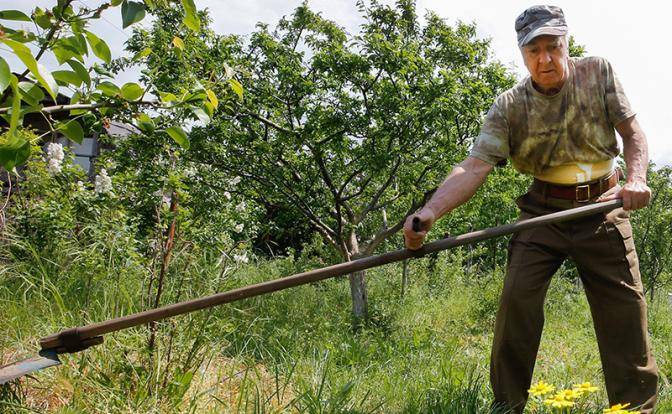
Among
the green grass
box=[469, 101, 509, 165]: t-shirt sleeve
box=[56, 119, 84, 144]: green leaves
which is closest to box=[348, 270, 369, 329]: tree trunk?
the green grass

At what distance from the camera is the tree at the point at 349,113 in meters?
4.99

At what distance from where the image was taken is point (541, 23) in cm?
285

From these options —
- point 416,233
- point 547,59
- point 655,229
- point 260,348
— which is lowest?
point 260,348

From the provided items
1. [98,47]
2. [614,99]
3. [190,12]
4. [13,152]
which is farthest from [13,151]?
[614,99]

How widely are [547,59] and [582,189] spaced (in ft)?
2.15

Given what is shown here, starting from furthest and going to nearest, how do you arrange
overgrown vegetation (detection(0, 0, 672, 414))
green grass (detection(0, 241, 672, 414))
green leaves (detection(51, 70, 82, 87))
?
overgrown vegetation (detection(0, 0, 672, 414)) < green grass (detection(0, 241, 672, 414)) < green leaves (detection(51, 70, 82, 87))

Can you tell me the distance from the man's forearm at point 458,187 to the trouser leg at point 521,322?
461mm

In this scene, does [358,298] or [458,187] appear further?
[358,298]

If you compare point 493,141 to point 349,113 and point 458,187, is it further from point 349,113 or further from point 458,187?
point 349,113

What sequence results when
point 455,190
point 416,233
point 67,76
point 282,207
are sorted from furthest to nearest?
point 282,207, point 455,190, point 416,233, point 67,76

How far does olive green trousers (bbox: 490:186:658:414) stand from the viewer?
293 cm

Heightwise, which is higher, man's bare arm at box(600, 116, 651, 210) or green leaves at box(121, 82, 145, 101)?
green leaves at box(121, 82, 145, 101)

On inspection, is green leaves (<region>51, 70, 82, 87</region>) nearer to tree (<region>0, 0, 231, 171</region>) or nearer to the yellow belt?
tree (<region>0, 0, 231, 171</region>)

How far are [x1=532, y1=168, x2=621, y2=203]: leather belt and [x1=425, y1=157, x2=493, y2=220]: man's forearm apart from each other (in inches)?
14.0
